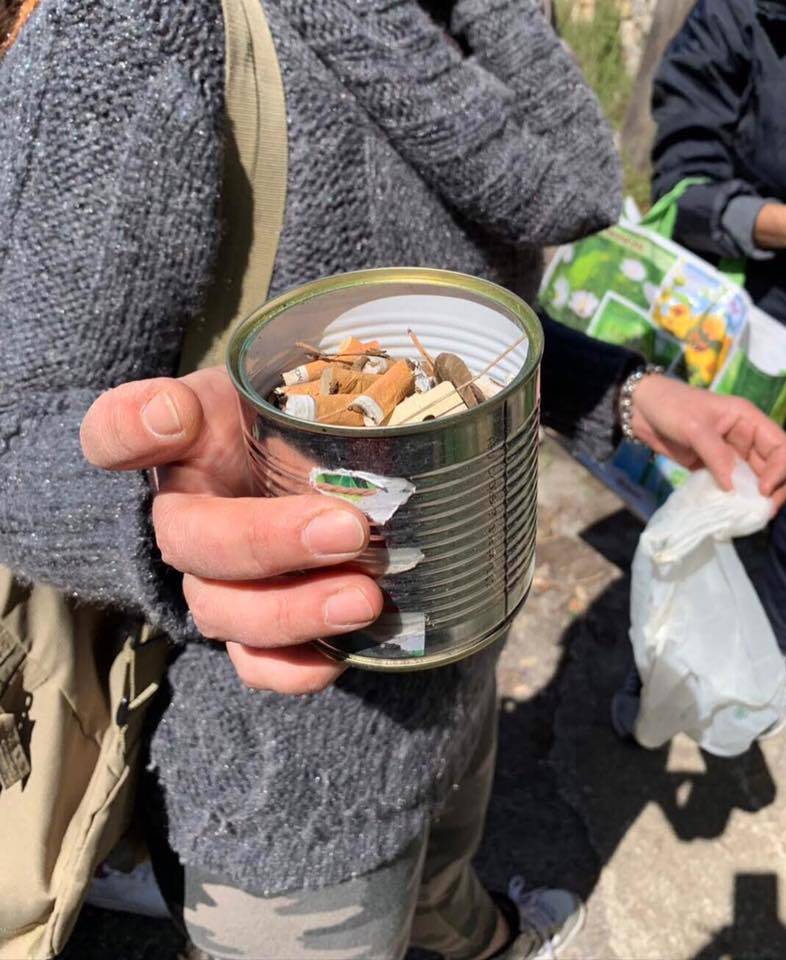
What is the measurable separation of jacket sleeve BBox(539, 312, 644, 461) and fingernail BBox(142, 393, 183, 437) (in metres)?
0.73

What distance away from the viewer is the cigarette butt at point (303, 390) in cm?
59

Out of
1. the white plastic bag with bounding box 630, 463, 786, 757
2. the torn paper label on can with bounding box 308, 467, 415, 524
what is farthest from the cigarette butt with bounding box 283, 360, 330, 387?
the white plastic bag with bounding box 630, 463, 786, 757

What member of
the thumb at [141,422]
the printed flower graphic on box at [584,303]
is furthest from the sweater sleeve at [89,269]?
the printed flower graphic on box at [584,303]

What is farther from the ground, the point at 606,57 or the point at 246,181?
the point at 246,181

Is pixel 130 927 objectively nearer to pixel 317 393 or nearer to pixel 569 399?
pixel 569 399

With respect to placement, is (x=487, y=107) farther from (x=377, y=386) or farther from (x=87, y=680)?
(x=87, y=680)

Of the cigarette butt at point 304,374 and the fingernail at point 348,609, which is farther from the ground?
the cigarette butt at point 304,374

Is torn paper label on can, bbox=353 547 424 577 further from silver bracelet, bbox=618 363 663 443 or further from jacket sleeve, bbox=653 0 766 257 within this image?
jacket sleeve, bbox=653 0 766 257

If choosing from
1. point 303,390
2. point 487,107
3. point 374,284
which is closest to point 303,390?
point 303,390

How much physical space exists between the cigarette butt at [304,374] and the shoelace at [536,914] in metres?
1.47

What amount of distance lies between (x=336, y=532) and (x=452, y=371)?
170 mm

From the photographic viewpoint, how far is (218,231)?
28.7 inches

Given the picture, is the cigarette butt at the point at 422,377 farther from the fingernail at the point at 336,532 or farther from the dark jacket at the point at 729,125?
the dark jacket at the point at 729,125

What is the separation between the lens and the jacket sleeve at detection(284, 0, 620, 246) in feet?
2.48
